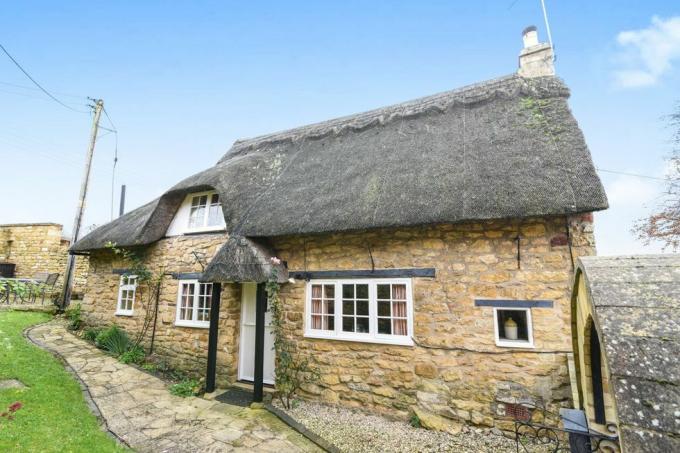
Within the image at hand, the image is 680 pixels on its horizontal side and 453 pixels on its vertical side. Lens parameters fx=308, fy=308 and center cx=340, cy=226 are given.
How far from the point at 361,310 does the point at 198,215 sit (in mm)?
4870

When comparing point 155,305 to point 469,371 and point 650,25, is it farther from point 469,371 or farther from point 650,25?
point 650,25

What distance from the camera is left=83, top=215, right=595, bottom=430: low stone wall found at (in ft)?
15.0

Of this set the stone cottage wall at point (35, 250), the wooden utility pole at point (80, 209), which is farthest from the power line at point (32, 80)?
the stone cottage wall at point (35, 250)

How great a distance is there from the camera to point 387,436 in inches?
180

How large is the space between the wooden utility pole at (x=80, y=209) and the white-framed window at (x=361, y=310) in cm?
979

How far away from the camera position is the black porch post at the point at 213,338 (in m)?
6.19

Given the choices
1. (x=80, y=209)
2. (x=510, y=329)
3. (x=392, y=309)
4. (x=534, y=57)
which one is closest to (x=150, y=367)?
(x=392, y=309)

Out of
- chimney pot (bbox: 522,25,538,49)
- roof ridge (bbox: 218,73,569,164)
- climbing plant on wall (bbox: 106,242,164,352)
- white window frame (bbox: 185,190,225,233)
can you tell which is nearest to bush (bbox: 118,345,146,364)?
climbing plant on wall (bbox: 106,242,164,352)

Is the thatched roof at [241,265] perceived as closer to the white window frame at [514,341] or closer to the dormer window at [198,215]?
the dormer window at [198,215]

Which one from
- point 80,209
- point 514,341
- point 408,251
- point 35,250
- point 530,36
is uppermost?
point 530,36

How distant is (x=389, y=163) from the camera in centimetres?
640

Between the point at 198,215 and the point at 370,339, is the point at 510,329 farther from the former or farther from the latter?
the point at 198,215

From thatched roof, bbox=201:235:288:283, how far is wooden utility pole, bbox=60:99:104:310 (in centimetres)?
814

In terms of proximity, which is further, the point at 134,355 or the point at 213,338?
the point at 134,355
